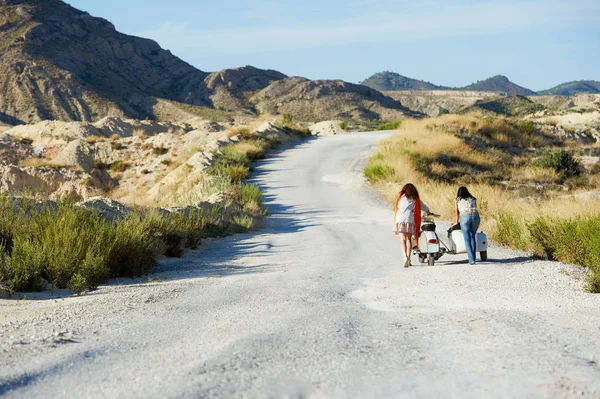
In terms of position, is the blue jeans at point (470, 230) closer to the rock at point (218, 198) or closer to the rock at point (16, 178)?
the rock at point (218, 198)

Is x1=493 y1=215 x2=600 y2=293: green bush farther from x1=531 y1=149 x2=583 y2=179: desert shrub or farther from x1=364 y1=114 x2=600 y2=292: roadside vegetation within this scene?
x1=531 y1=149 x2=583 y2=179: desert shrub

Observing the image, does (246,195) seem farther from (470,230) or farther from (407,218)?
(470,230)

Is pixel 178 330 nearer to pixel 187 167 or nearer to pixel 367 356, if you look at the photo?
pixel 367 356

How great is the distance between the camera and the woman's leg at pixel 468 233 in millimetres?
10734

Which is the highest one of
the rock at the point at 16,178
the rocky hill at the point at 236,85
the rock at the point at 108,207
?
the rocky hill at the point at 236,85

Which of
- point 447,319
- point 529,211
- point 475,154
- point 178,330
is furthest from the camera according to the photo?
point 475,154

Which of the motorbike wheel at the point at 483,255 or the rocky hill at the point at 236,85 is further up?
the rocky hill at the point at 236,85

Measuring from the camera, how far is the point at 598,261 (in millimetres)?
8656

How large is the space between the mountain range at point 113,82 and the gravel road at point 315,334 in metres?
97.3

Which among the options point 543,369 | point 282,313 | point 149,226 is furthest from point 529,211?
point 543,369

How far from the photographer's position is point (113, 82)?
123312 mm

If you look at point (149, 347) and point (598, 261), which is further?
point (598, 261)

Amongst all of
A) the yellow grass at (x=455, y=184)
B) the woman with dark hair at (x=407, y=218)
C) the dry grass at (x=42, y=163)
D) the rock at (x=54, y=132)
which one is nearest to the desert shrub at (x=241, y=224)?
the yellow grass at (x=455, y=184)

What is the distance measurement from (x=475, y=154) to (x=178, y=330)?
1140 inches
